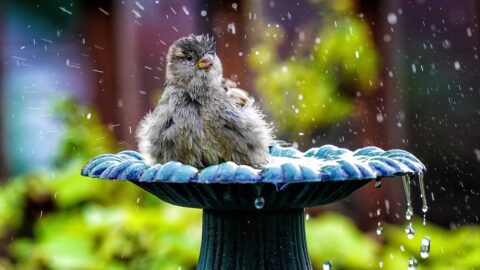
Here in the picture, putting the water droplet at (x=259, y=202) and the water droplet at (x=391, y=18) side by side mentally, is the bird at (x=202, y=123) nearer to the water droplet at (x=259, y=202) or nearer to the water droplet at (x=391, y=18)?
the water droplet at (x=259, y=202)

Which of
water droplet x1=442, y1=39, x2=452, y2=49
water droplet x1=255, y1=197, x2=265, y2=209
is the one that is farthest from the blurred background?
water droplet x1=255, y1=197, x2=265, y2=209

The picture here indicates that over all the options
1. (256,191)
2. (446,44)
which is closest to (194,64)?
(256,191)

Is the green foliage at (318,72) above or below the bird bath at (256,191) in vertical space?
above

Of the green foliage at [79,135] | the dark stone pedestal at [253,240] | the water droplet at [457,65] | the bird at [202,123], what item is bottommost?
the dark stone pedestal at [253,240]

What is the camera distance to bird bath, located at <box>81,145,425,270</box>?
2113 mm

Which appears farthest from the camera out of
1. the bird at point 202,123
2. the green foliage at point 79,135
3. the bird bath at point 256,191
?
the green foliage at point 79,135

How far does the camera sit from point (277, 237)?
8.38ft

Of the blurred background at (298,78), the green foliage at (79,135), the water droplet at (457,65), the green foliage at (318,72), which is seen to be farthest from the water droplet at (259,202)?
the water droplet at (457,65)

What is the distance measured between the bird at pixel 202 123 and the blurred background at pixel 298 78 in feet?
8.55

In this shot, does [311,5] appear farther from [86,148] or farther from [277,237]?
[277,237]

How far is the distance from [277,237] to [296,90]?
3387mm

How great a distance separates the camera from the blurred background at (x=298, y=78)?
18.7 ft

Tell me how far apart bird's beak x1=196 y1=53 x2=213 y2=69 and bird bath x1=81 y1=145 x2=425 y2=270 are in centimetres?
45

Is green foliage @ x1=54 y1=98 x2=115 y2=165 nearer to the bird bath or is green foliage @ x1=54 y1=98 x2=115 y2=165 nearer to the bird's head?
the bird bath
